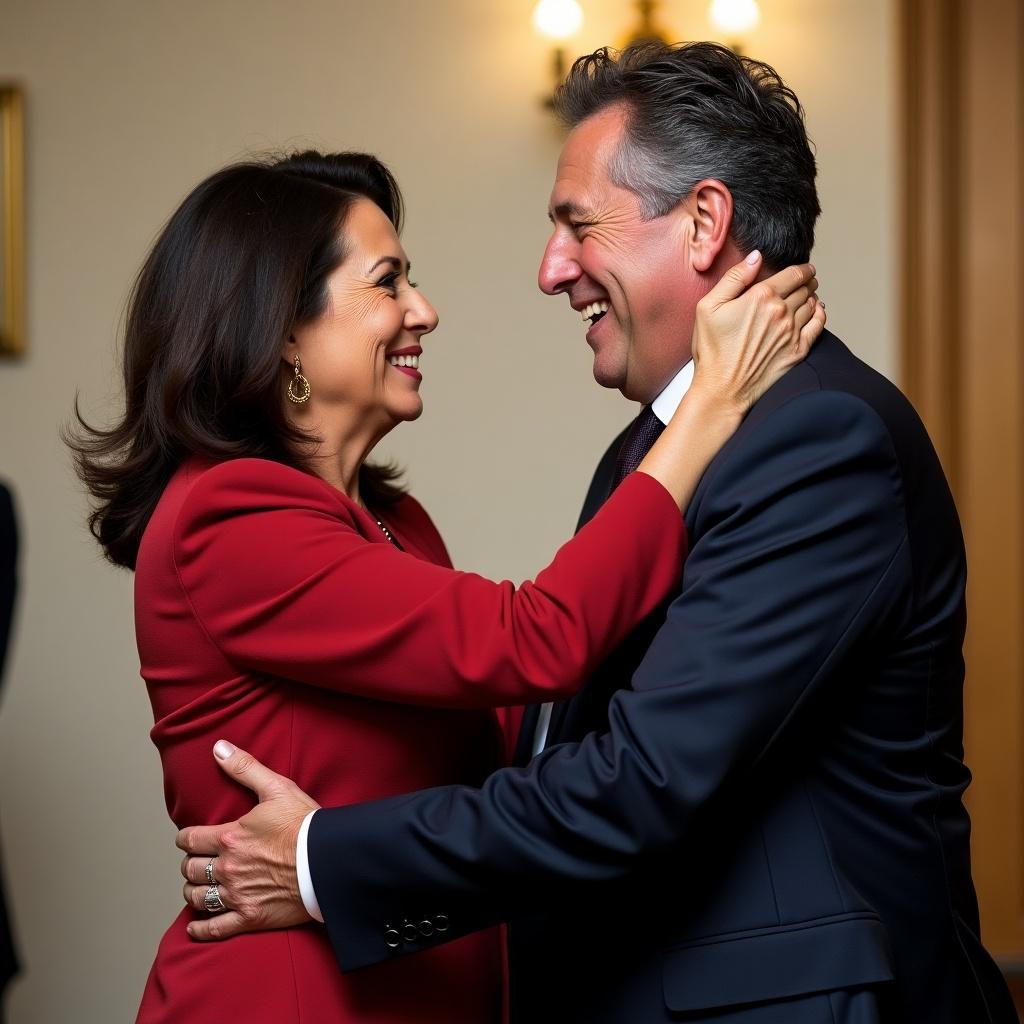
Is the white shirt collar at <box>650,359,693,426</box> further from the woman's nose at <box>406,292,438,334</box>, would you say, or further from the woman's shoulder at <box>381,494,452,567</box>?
the woman's shoulder at <box>381,494,452,567</box>

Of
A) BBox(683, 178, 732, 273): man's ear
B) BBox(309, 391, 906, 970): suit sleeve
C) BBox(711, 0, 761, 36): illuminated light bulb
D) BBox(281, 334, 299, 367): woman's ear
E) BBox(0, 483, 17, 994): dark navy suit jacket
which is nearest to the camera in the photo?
BBox(309, 391, 906, 970): suit sleeve

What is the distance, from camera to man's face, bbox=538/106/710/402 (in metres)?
1.82

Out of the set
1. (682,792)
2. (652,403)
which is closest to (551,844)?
(682,792)

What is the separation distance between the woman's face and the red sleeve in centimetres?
29

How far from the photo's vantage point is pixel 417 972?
1673 mm

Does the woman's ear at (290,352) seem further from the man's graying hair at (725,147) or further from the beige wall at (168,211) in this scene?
the beige wall at (168,211)

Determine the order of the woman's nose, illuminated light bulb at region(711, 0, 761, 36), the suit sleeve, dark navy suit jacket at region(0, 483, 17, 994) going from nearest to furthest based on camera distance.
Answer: the suit sleeve → the woman's nose → dark navy suit jacket at region(0, 483, 17, 994) → illuminated light bulb at region(711, 0, 761, 36)

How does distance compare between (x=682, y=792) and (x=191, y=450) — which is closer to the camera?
(x=682, y=792)

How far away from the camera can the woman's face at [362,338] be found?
1864mm

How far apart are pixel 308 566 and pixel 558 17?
8.58 feet

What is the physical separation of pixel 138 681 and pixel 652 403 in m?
2.44

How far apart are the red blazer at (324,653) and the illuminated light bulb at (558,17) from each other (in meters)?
2.42

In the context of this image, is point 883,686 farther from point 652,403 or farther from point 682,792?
point 652,403

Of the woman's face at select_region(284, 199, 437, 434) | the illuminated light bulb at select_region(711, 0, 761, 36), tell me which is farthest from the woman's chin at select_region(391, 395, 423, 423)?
the illuminated light bulb at select_region(711, 0, 761, 36)
